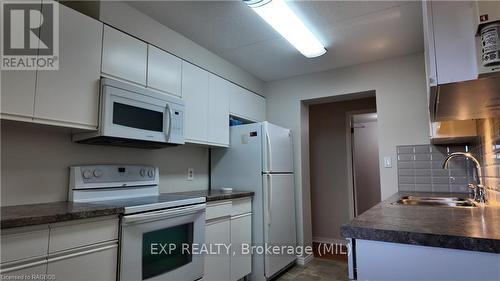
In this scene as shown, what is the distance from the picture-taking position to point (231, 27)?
2.32 metres

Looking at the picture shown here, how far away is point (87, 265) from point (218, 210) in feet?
3.46

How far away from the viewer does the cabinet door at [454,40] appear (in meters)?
0.82

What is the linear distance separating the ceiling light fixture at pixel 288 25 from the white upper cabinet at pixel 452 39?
3.74 feet

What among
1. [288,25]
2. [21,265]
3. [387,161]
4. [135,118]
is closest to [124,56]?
[135,118]

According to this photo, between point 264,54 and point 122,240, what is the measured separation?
6.98 ft

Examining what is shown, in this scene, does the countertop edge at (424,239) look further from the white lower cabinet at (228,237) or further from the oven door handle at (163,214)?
the white lower cabinet at (228,237)

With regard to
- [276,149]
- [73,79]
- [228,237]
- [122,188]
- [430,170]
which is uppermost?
[73,79]

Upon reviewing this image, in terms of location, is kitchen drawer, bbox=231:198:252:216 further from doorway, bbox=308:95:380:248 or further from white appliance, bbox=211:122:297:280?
doorway, bbox=308:95:380:248

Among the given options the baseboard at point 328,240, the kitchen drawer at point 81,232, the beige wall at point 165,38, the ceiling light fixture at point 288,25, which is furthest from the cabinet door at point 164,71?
the baseboard at point 328,240

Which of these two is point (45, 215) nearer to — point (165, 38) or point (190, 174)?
point (190, 174)

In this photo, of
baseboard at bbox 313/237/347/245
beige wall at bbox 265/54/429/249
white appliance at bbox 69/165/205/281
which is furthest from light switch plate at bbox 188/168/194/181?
baseboard at bbox 313/237/347/245

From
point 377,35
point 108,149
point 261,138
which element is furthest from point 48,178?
point 377,35

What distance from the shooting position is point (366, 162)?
15.3ft

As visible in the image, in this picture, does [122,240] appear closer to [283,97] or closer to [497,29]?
[497,29]
